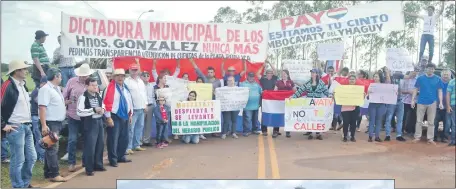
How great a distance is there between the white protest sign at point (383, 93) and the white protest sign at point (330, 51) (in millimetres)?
2155

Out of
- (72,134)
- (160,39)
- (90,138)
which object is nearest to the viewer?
(90,138)

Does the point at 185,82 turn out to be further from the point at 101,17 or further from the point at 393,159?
the point at 393,159

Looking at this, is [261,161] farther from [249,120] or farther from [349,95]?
[349,95]

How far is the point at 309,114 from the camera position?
9.54 meters

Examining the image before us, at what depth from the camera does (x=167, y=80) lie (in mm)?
9500

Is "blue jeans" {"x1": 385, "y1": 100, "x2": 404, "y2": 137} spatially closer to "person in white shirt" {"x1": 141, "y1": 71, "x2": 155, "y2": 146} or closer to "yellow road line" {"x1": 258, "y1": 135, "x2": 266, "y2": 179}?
"yellow road line" {"x1": 258, "y1": 135, "x2": 266, "y2": 179}

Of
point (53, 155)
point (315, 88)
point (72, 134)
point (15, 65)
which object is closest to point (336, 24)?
point (315, 88)

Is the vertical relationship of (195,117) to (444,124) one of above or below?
above

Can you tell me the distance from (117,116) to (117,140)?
43 cm

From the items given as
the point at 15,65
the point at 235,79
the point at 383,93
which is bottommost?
the point at 383,93

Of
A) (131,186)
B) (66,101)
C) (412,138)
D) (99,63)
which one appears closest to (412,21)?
(412,138)

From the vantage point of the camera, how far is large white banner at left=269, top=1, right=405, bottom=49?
36.1 ft

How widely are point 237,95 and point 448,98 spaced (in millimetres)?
4484

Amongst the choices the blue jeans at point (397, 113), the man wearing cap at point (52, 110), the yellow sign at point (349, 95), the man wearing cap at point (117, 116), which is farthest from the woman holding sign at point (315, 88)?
the man wearing cap at point (52, 110)
